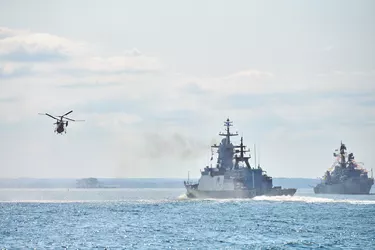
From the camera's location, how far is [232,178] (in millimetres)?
185875

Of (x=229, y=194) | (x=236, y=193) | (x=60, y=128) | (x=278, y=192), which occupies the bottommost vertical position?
(x=229, y=194)

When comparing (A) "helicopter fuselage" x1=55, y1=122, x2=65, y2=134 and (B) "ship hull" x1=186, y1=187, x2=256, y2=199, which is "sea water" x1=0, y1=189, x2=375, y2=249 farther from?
(B) "ship hull" x1=186, y1=187, x2=256, y2=199

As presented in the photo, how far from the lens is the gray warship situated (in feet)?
605

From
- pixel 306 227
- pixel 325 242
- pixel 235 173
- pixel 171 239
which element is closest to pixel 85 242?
pixel 171 239

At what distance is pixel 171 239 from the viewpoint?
283 ft

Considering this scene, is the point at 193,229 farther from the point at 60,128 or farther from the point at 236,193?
the point at 236,193

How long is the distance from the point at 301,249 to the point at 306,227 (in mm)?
25084

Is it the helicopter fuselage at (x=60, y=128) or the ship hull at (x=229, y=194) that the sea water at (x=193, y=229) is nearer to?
the helicopter fuselage at (x=60, y=128)

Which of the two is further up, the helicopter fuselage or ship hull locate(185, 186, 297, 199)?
the helicopter fuselage

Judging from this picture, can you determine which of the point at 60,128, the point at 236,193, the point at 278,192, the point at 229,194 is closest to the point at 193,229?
the point at 60,128

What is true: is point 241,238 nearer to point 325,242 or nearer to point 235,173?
point 325,242

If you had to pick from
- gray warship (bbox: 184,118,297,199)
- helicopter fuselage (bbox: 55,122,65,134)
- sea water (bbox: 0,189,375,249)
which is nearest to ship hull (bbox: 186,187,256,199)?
gray warship (bbox: 184,118,297,199)

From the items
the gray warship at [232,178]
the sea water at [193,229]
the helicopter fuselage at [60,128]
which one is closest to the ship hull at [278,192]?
the gray warship at [232,178]

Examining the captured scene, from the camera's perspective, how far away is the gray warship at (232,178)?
605 feet
